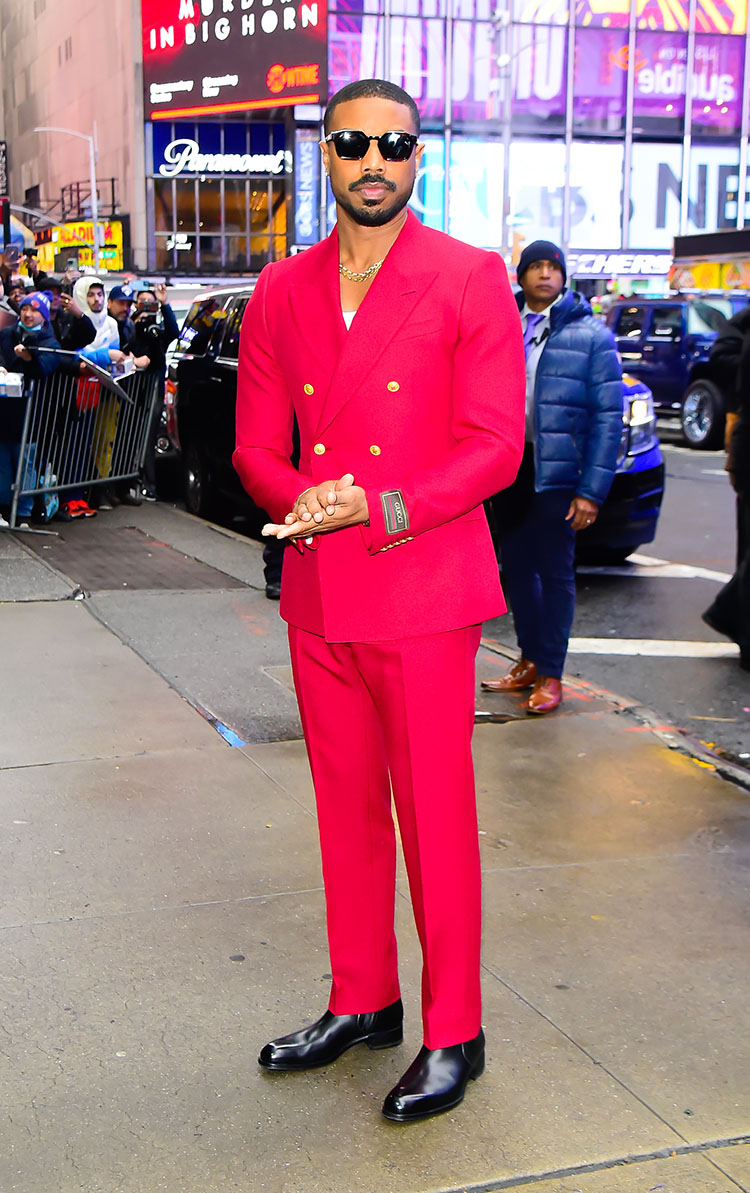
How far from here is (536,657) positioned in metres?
6.23

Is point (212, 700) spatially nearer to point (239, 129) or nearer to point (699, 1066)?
point (699, 1066)

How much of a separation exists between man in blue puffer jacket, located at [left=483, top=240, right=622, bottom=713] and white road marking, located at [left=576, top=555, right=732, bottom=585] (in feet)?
12.1

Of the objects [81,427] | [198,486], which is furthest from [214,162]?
[198,486]

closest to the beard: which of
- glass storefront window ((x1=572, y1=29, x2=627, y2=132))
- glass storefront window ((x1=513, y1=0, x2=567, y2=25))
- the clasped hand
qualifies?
the clasped hand

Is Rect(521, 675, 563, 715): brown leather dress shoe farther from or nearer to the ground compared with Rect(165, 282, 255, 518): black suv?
nearer to the ground

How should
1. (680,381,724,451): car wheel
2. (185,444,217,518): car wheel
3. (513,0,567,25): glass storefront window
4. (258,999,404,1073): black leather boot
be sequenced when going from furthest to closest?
1. (513,0,567,25): glass storefront window
2. (680,381,724,451): car wheel
3. (185,444,217,518): car wheel
4. (258,999,404,1073): black leather boot

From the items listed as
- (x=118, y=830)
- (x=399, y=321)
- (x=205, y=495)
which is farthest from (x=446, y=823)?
(x=205, y=495)

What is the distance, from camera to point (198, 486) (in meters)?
11.8

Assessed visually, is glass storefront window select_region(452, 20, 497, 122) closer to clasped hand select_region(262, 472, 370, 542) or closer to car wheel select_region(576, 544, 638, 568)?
car wheel select_region(576, 544, 638, 568)

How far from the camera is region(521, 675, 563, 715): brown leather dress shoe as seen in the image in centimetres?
609

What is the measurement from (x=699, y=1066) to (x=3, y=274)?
16266 mm

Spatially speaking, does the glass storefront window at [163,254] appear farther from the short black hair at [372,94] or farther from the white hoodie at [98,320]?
the short black hair at [372,94]

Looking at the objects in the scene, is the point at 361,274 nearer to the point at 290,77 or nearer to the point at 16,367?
the point at 16,367

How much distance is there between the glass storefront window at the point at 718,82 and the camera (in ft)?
151
